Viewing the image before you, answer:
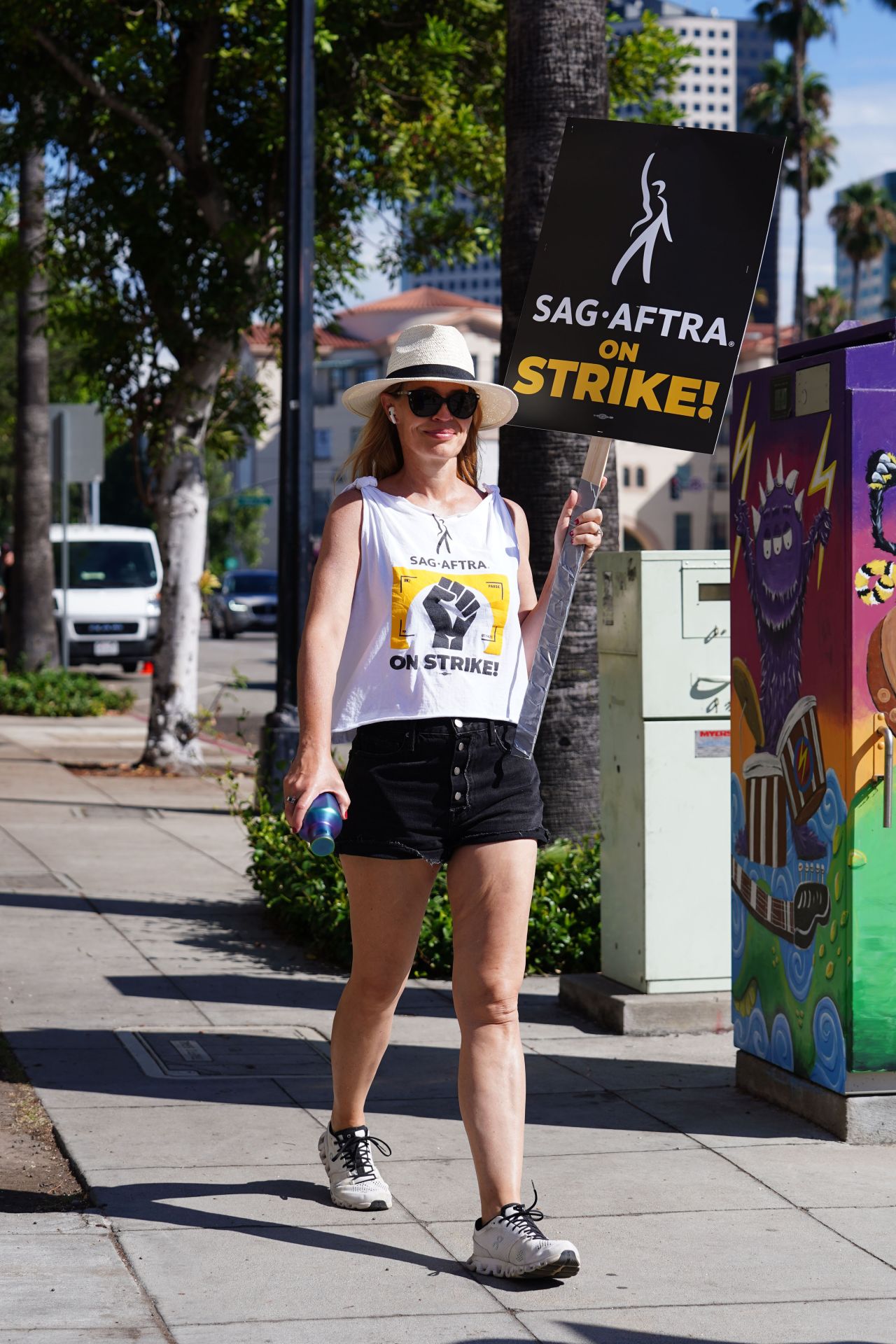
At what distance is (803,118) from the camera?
55.8 m

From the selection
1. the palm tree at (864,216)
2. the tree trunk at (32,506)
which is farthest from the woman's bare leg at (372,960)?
the palm tree at (864,216)

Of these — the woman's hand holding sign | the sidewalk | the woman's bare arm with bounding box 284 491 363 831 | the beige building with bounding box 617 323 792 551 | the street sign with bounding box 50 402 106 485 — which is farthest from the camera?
the beige building with bounding box 617 323 792 551

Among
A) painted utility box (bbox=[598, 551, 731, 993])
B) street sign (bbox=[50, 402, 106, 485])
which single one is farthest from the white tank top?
street sign (bbox=[50, 402, 106, 485])

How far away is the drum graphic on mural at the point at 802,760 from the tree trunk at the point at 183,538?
29.7 ft

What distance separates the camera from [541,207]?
7762 mm

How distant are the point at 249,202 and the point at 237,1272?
10873 mm

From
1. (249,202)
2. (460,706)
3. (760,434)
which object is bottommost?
(460,706)

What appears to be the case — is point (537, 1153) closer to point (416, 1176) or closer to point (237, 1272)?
point (416, 1176)

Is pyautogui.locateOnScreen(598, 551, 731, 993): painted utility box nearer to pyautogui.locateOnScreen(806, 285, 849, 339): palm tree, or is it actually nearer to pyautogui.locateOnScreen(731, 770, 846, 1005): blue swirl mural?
pyautogui.locateOnScreen(731, 770, 846, 1005): blue swirl mural

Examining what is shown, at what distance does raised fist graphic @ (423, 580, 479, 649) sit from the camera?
4.07m

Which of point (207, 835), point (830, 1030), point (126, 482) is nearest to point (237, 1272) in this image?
point (830, 1030)

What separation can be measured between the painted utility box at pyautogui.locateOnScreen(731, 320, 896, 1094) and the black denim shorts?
1172 mm

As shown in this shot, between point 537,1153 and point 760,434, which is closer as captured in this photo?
point 537,1153

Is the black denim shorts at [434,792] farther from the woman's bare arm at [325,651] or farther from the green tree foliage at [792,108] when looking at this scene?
the green tree foliage at [792,108]
